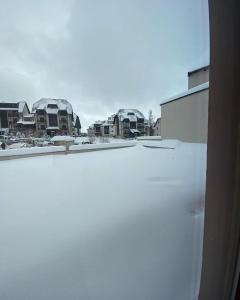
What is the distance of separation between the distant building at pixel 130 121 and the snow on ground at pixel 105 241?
53 centimetres

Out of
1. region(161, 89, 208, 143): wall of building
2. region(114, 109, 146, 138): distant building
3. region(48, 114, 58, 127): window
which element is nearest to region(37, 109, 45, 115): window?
region(48, 114, 58, 127): window

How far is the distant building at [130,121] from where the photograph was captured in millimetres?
1683

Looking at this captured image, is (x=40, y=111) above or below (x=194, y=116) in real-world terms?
above

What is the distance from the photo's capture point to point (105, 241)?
1161 mm

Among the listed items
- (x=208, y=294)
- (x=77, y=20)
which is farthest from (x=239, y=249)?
(x=77, y=20)

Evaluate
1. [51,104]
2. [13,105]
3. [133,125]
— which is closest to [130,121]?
[133,125]

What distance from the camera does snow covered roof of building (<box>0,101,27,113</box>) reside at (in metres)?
1.15

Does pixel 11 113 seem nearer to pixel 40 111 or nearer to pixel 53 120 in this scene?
pixel 40 111

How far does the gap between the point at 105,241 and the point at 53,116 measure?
1.26m

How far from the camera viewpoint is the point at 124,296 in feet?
2.50

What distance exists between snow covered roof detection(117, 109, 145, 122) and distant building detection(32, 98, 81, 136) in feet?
1.47

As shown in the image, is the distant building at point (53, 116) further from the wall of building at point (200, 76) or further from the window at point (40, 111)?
the wall of building at point (200, 76)

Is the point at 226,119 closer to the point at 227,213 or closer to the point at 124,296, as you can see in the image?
the point at 227,213

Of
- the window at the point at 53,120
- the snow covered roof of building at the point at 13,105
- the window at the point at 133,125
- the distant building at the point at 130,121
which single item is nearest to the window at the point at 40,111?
the window at the point at 53,120
